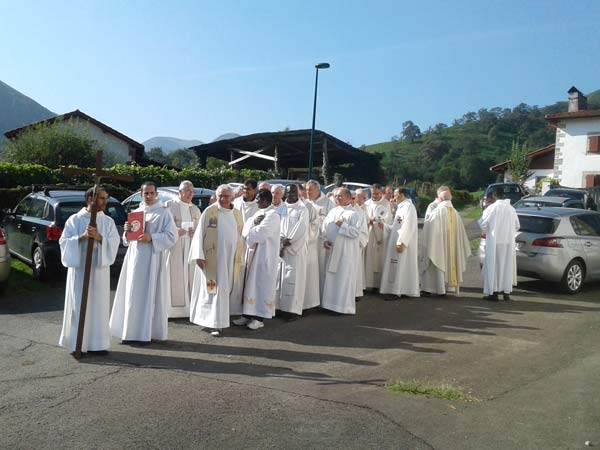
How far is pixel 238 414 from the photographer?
5.26m

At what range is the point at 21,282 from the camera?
1162 cm

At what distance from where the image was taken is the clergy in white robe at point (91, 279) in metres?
7.08

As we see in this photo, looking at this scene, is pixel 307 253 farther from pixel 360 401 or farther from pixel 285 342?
pixel 360 401

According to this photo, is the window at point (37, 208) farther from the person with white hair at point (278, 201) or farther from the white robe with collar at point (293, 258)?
the white robe with collar at point (293, 258)

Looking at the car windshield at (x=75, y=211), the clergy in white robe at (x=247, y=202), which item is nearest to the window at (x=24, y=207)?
the car windshield at (x=75, y=211)

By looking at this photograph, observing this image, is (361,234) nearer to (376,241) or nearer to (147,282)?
(376,241)

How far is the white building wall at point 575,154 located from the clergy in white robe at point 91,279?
131ft

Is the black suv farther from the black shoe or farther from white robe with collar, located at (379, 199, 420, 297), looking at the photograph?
white robe with collar, located at (379, 199, 420, 297)

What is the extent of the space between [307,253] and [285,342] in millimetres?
2084

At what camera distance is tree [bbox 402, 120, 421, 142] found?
109875 mm

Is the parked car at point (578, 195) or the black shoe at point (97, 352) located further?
the parked car at point (578, 195)

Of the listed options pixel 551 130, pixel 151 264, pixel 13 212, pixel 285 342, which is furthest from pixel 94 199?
pixel 551 130

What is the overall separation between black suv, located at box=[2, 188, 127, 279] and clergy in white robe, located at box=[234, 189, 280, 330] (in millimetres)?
4021

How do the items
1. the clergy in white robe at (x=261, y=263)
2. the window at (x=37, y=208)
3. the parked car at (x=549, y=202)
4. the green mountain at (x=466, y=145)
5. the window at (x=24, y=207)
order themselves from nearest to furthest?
1. the clergy in white robe at (x=261, y=263)
2. the window at (x=37, y=208)
3. the window at (x=24, y=207)
4. the parked car at (x=549, y=202)
5. the green mountain at (x=466, y=145)
